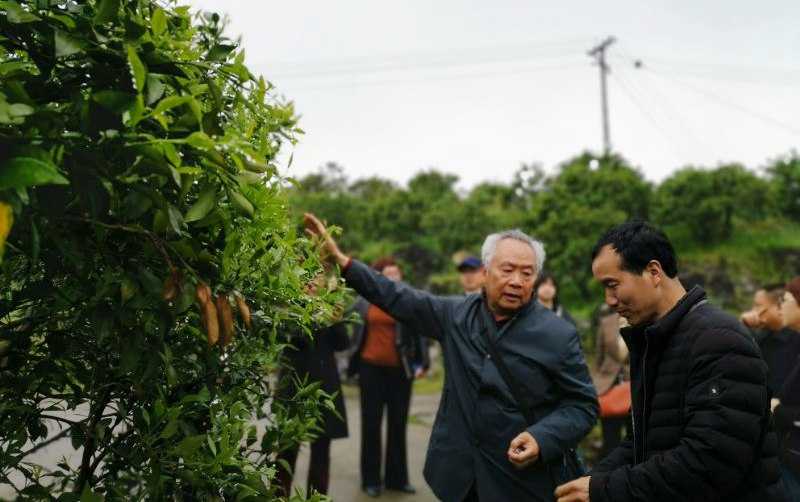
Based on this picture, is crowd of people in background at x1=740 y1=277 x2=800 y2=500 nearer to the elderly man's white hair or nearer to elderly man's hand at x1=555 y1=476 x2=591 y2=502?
elderly man's hand at x1=555 y1=476 x2=591 y2=502

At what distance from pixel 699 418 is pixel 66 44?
79.0 inches

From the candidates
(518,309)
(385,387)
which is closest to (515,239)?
(518,309)

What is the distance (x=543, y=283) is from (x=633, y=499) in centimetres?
456

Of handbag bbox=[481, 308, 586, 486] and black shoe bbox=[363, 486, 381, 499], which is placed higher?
handbag bbox=[481, 308, 586, 486]

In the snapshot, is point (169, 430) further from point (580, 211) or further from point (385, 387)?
point (580, 211)

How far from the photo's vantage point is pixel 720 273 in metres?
15.7

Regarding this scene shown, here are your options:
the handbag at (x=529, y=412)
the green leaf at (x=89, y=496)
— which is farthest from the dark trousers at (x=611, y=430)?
the green leaf at (x=89, y=496)

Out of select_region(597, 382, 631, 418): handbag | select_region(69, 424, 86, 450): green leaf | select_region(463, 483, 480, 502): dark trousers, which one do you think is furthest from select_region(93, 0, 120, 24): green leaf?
select_region(597, 382, 631, 418): handbag

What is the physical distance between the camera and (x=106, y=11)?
58.4 inches

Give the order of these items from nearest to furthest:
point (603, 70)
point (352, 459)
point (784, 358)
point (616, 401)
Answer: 1. point (784, 358)
2. point (616, 401)
3. point (352, 459)
4. point (603, 70)

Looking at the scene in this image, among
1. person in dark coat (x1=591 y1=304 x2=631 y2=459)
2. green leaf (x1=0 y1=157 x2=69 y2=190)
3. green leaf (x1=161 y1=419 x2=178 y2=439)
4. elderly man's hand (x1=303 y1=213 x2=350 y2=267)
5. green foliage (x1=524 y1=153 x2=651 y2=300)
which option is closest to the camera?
green leaf (x1=0 y1=157 x2=69 y2=190)

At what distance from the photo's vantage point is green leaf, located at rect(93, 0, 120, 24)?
1477 mm

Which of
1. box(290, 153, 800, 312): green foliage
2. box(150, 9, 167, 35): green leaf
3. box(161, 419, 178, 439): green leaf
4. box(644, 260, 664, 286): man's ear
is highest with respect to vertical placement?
box(290, 153, 800, 312): green foliage

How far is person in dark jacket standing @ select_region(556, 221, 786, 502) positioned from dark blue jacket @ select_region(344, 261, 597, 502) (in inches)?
25.8
